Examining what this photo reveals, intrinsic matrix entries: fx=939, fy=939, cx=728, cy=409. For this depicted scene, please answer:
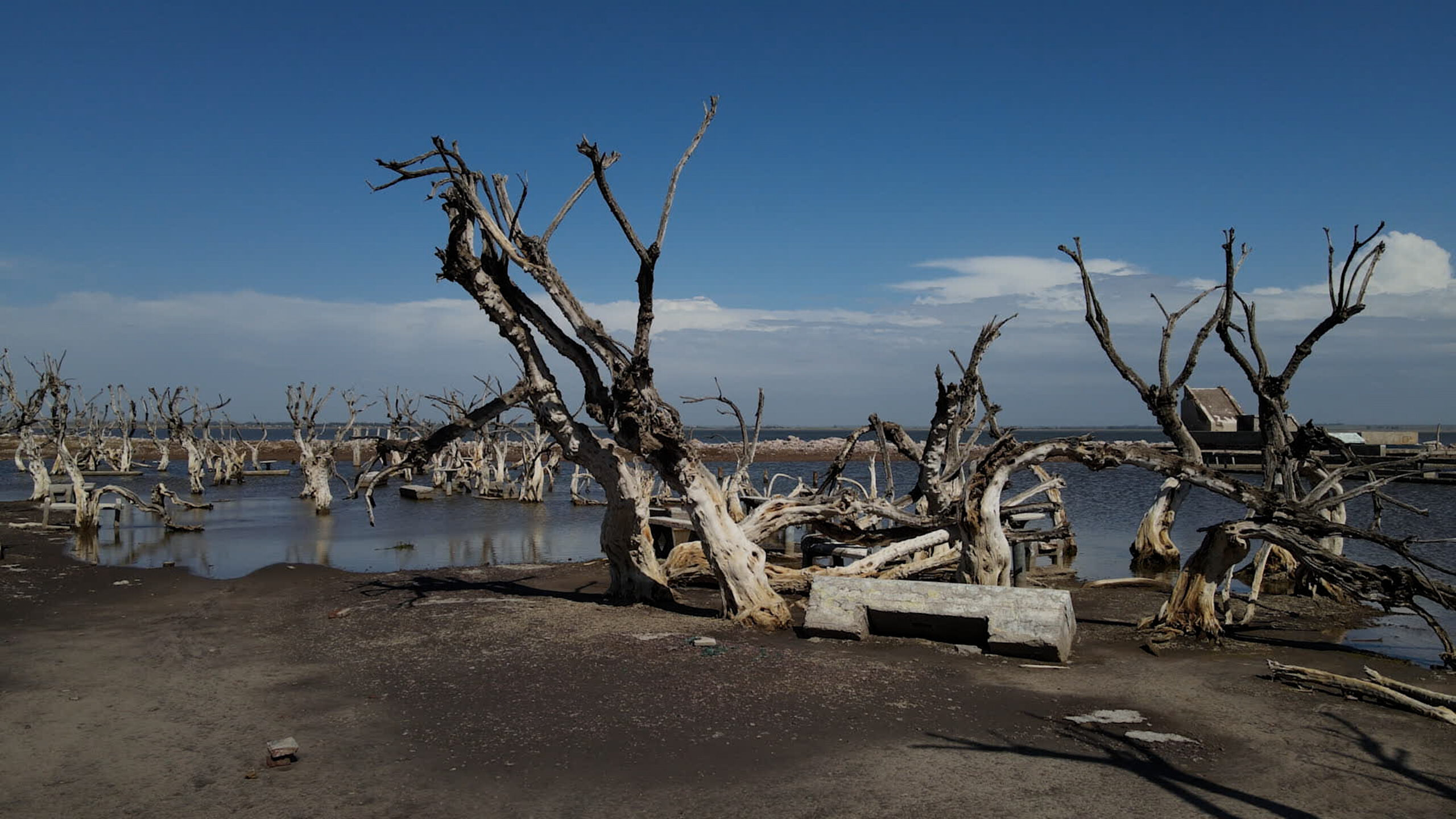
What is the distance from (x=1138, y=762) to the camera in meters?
5.73

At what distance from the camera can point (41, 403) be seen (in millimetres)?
24891

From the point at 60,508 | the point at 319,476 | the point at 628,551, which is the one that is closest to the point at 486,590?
the point at 628,551

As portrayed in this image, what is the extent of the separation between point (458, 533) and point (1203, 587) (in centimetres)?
1824

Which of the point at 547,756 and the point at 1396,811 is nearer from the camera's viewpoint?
the point at 1396,811

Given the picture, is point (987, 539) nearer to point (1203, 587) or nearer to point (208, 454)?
point (1203, 587)

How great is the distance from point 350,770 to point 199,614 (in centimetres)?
682

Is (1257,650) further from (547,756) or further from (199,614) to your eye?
(199,614)

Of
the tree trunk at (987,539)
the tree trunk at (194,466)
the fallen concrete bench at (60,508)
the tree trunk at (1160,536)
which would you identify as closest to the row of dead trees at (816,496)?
the tree trunk at (987,539)

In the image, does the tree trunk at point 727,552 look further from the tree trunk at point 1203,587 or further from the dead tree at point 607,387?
the tree trunk at point 1203,587

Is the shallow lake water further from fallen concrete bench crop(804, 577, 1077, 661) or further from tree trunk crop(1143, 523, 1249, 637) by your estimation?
fallen concrete bench crop(804, 577, 1077, 661)

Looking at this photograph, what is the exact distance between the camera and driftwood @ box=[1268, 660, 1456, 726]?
653 centimetres

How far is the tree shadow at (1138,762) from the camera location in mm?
5043

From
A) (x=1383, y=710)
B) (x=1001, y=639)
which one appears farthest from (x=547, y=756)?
(x=1383, y=710)

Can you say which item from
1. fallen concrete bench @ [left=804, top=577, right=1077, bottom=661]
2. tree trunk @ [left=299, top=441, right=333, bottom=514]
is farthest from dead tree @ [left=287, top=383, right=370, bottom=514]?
fallen concrete bench @ [left=804, top=577, right=1077, bottom=661]
